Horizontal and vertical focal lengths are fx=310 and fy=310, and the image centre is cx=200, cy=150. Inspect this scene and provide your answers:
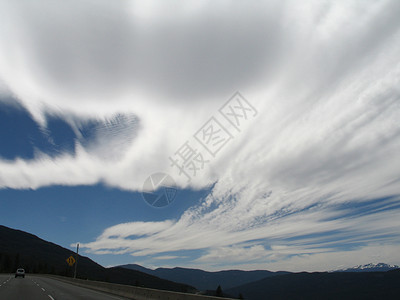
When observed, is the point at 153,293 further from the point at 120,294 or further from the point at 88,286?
the point at 88,286

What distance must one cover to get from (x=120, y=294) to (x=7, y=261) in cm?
18719

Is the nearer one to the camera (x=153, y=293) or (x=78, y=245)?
(x=153, y=293)

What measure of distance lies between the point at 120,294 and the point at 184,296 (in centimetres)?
1272

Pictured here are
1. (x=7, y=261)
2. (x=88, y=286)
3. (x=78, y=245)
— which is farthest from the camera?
(x=7, y=261)

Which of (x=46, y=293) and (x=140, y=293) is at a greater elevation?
(x=46, y=293)

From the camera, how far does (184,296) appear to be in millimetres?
14430

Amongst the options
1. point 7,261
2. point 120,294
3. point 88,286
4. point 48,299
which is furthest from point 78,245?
point 7,261

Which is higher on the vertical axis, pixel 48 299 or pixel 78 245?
pixel 78 245

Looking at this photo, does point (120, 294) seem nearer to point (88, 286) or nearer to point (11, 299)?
point (11, 299)

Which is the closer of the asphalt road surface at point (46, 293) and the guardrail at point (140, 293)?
the guardrail at point (140, 293)

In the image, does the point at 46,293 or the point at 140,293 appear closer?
the point at 140,293

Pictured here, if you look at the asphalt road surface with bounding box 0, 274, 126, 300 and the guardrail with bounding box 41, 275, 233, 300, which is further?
the asphalt road surface with bounding box 0, 274, 126, 300

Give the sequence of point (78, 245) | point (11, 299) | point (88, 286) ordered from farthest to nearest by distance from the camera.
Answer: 1. point (78, 245)
2. point (88, 286)
3. point (11, 299)

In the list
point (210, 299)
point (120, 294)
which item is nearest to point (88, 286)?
point (120, 294)
